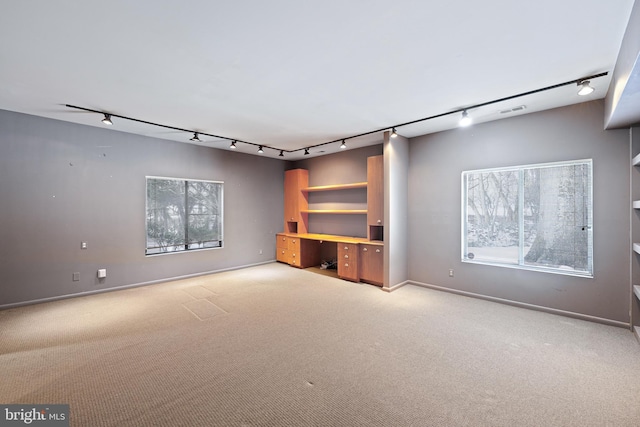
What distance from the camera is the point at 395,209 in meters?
5.01

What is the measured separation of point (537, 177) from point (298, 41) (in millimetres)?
3970

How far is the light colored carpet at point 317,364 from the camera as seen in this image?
77.3 inches

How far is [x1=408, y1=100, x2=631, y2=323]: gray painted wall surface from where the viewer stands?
3.38 m

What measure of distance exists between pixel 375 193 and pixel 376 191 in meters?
0.05

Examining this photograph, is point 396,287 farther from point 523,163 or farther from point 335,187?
point 523,163

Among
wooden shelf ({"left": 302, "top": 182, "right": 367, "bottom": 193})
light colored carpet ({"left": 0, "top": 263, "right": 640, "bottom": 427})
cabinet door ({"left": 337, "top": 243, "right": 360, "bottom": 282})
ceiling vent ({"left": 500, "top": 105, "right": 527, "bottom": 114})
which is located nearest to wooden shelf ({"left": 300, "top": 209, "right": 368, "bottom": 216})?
wooden shelf ({"left": 302, "top": 182, "right": 367, "bottom": 193})

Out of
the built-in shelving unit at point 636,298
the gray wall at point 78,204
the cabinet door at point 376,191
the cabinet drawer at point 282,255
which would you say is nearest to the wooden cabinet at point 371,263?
the cabinet door at point 376,191

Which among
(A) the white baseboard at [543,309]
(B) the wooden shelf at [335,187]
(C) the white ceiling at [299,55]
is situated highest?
(C) the white ceiling at [299,55]

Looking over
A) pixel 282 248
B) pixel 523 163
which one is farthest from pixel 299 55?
pixel 282 248

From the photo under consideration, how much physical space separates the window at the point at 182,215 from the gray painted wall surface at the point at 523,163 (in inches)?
175

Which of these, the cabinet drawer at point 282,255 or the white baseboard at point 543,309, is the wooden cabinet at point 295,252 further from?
the white baseboard at point 543,309

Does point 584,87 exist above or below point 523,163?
above

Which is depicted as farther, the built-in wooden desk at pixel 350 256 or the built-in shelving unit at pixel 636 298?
the built-in wooden desk at pixel 350 256

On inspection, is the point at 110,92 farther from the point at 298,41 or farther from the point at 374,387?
the point at 374,387
